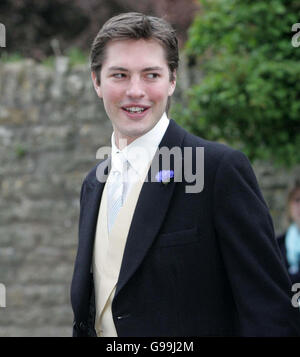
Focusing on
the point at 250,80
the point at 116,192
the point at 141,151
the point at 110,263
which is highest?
the point at 250,80

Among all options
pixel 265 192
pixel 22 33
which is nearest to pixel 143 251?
pixel 265 192

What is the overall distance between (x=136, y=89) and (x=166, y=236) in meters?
0.51

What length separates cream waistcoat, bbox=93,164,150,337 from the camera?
238 cm

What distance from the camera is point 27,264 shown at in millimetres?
6168

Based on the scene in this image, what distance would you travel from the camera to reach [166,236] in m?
2.25

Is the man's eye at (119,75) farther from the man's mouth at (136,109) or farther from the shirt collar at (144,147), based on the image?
the shirt collar at (144,147)

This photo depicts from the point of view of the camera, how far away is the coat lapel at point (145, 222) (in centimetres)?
226

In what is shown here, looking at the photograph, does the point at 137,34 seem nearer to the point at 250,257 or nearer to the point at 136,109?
the point at 136,109

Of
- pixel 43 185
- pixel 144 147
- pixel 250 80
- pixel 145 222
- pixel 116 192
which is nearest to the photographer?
pixel 145 222

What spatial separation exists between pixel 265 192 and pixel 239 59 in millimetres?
1629

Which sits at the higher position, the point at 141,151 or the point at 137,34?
the point at 137,34

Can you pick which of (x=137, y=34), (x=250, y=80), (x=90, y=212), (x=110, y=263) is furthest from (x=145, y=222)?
(x=250, y=80)

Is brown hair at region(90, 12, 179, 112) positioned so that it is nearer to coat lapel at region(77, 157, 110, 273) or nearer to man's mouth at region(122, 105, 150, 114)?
man's mouth at region(122, 105, 150, 114)

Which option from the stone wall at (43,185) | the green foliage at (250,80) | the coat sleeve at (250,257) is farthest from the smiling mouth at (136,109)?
the stone wall at (43,185)
